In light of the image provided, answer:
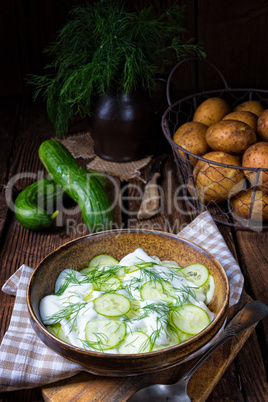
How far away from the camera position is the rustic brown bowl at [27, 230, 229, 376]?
85 cm

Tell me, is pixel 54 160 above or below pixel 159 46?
below

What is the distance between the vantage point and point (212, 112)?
166 cm

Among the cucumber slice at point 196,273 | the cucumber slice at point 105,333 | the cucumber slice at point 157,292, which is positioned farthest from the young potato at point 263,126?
the cucumber slice at point 105,333

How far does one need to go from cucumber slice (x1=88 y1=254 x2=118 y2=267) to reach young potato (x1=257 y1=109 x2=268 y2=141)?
667 mm

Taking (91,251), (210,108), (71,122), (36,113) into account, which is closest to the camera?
(91,251)

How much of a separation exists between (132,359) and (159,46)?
1347 millimetres

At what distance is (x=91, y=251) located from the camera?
1.21m

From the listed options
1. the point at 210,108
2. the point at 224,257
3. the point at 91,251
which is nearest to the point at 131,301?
the point at 91,251

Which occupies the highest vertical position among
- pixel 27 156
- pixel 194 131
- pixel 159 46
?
pixel 159 46

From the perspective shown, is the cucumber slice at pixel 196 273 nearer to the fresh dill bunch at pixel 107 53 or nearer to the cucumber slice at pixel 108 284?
the cucumber slice at pixel 108 284

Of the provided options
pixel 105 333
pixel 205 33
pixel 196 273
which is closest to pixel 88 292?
pixel 105 333

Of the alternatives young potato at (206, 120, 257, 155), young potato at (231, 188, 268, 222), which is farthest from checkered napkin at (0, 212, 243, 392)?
young potato at (206, 120, 257, 155)

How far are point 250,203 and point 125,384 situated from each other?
736 millimetres

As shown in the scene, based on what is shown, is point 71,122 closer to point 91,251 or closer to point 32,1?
point 32,1
